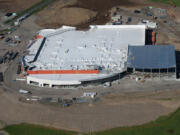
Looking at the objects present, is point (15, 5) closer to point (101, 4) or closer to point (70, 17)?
point (70, 17)

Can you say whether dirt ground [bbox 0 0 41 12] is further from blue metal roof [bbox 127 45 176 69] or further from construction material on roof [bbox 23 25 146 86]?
blue metal roof [bbox 127 45 176 69]

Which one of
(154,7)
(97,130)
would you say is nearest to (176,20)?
(154,7)

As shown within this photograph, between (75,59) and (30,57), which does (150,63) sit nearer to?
(75,59)

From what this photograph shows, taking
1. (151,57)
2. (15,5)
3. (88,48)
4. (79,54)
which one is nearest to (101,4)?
(15,5)

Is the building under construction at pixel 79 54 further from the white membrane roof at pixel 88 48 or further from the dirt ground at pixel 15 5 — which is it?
the dirt ground at pixel 15 5

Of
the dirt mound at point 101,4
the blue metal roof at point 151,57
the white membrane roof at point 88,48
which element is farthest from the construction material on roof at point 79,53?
the dirt mound at point 101,4
